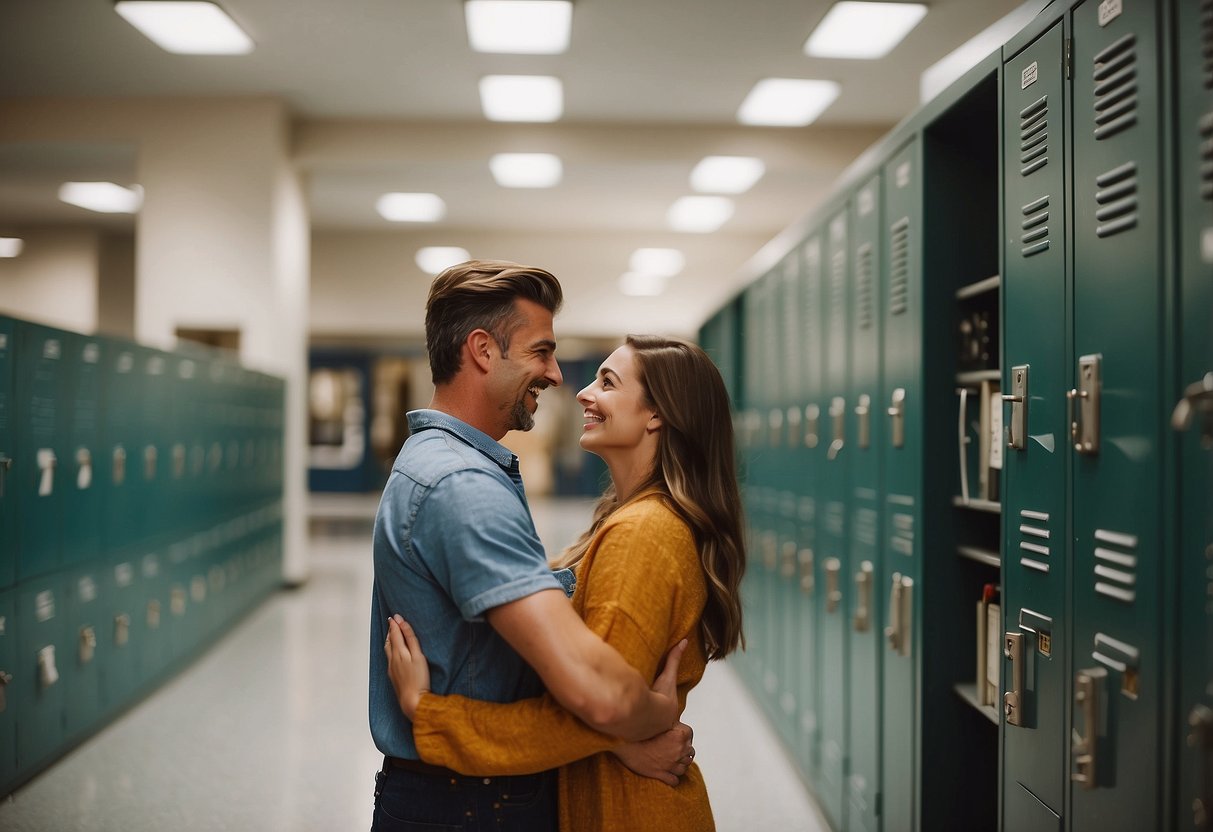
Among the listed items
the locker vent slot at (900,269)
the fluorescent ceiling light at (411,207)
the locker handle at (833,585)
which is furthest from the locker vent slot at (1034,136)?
the fluorescent ceiling light at (411,207)

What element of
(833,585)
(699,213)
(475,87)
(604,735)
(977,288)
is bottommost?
(833,585)

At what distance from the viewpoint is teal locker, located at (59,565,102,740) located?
366 cm

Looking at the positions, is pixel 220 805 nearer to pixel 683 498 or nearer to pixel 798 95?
pixel 683 498

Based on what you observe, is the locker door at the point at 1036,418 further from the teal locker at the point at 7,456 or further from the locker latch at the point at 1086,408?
the teal locker at the point at 7,456

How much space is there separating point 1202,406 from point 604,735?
0.95m

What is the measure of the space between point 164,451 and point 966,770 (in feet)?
13.5

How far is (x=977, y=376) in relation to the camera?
2377mm

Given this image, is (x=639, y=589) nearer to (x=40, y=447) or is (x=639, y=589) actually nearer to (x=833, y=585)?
(x=833, y=585)

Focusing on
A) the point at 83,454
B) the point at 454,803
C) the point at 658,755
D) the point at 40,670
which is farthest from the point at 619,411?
the point at 83,454

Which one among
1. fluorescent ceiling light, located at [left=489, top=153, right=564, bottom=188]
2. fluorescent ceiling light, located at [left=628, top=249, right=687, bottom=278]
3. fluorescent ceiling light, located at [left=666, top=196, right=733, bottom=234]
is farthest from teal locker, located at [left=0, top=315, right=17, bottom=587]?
fluorescent ceiling light, located at [left=628, top=249, right=687, bottom=278]

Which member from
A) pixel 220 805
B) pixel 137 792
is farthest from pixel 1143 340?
pixel 137 792

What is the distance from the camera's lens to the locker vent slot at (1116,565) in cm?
149

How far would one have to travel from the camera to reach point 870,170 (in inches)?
115

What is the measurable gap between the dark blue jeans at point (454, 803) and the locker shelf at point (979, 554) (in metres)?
1.36
